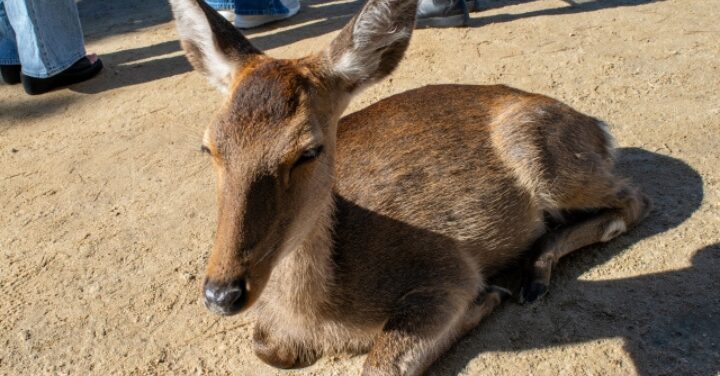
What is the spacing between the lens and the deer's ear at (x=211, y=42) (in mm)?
3055

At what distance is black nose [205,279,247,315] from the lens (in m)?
2.36

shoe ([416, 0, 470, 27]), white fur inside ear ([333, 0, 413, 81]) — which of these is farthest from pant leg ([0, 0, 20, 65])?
white fur inside ear ([333, 0, 413, 81])

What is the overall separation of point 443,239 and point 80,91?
4.26m

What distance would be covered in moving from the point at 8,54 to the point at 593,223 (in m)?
5.36

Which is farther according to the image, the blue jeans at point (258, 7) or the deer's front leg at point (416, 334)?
the blue jeans at point (258, 7)

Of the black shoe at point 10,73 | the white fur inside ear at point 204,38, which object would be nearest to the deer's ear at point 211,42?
the white fur inside ear at point 204,38

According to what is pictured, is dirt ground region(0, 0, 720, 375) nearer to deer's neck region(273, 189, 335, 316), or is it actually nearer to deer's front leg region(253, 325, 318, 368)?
deer's front leg region(253, 325, 318, 368)

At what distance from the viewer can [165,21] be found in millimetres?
8242

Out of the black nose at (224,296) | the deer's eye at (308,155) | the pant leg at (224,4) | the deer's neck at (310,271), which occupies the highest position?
the deer's eye at (308,155)

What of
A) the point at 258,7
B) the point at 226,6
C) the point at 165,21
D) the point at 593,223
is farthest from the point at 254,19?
the point at 593,223

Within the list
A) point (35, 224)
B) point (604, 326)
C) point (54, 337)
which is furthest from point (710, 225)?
point (35, 224)

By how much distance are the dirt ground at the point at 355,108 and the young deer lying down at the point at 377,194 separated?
0.18 meters

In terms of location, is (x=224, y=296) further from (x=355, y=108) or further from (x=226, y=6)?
(x=226, y=6)

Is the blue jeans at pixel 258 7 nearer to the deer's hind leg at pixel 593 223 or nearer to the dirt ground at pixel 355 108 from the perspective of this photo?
the dirt ground at pixel 355 108
